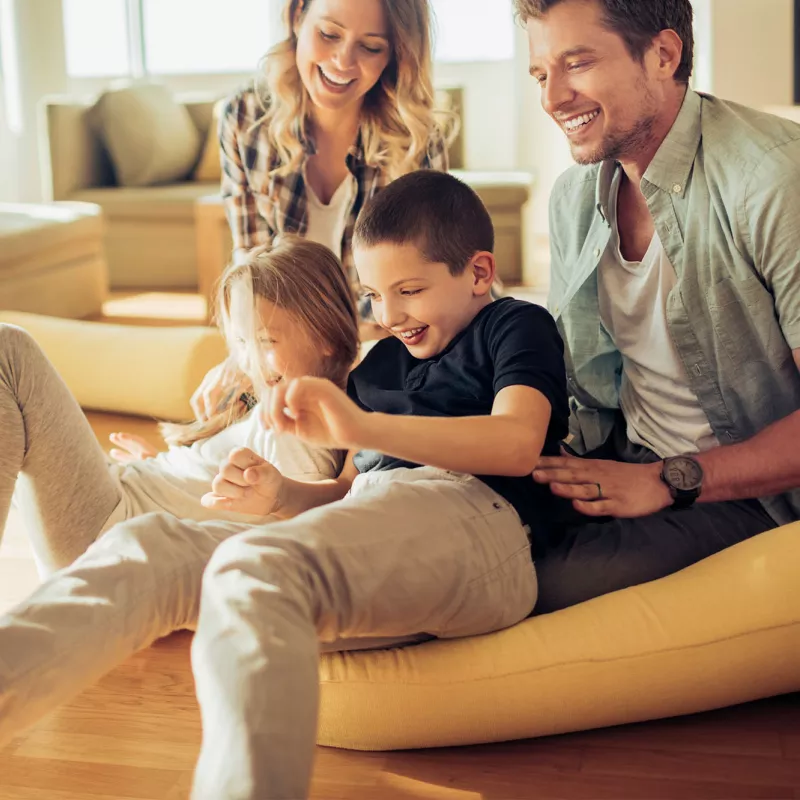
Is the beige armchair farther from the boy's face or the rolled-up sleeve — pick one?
the boy's face

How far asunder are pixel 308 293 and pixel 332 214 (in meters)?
0.87

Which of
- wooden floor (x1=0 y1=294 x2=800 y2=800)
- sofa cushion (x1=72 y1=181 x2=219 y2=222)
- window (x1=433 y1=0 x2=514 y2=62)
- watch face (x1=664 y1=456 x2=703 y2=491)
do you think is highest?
window (x1=433 y1=0 x2=514 y2=62)

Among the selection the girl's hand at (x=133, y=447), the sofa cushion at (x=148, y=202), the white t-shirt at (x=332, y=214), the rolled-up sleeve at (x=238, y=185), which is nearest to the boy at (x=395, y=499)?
the girl's hand at (x=133, y=447)

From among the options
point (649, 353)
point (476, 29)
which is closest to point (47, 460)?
point (649, 353)

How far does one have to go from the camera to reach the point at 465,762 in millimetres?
1538

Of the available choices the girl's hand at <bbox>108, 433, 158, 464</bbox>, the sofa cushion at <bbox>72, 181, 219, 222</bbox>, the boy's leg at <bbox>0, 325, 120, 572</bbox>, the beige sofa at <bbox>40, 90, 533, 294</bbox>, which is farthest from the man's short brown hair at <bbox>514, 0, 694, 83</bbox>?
the sofa cushion at <bbox>72, 181, 219, 222</bbox>

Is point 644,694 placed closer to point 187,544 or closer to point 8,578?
point 187,544

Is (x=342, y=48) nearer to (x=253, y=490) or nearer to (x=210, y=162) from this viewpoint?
(x=253, y=490)

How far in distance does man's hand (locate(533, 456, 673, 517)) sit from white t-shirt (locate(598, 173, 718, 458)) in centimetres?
15

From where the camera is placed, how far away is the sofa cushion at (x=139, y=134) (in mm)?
5512

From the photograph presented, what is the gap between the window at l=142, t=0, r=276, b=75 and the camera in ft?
24.9

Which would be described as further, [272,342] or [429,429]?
[272,342]

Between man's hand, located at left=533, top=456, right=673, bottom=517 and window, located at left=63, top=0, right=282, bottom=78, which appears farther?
window, located at left=63, top=0, right=282, bottom=78

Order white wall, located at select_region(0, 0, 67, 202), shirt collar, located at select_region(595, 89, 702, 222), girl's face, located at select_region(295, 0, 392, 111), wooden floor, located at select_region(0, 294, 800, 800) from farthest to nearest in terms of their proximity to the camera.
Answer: white wall, located at select_region(0, 0, 67, 202), girl's face, located at select_region(295, 0, 392, 111), shirt collar, located at select_region(595, 89, 702, 222), wooden floor, located at select_region(0, 294, 800, 800)
